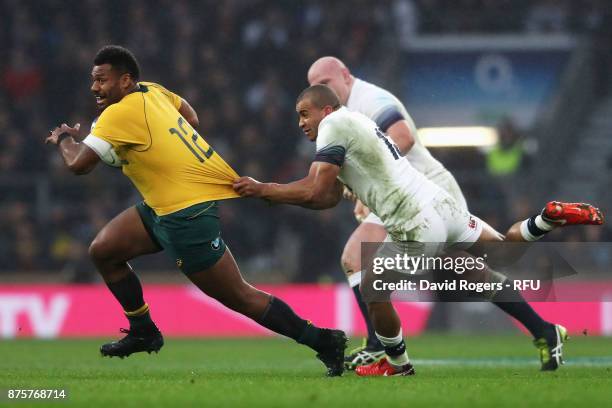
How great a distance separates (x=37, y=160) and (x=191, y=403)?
11.2 metres

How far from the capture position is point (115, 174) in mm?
16234

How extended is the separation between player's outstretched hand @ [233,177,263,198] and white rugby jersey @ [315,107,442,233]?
446 mm

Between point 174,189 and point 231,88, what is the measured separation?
10294 millimetres

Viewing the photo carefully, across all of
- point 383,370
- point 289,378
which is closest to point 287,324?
point 289,378

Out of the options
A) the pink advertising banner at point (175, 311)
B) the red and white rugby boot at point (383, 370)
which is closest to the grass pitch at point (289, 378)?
the red and white rugby boot at point (383, 370)

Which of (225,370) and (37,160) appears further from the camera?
(37,160)

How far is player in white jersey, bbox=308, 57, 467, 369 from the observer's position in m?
8.59

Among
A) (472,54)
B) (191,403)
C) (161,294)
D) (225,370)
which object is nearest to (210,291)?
(225,370)

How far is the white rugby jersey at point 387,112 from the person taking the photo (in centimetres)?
871

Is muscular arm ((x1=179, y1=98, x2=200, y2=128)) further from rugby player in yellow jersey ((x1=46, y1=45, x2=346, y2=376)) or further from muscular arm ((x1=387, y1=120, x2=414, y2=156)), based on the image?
muscular arm ((x1=387, y1=120, x2=414, y2=156))

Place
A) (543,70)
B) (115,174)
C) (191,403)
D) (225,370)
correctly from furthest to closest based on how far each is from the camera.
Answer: (543,70) → (115,174) → (225,370) → (191,403)

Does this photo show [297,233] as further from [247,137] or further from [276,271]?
[247,137]

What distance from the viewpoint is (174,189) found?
25.2ft

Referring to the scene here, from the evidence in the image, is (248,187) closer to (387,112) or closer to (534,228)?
(387,112)
